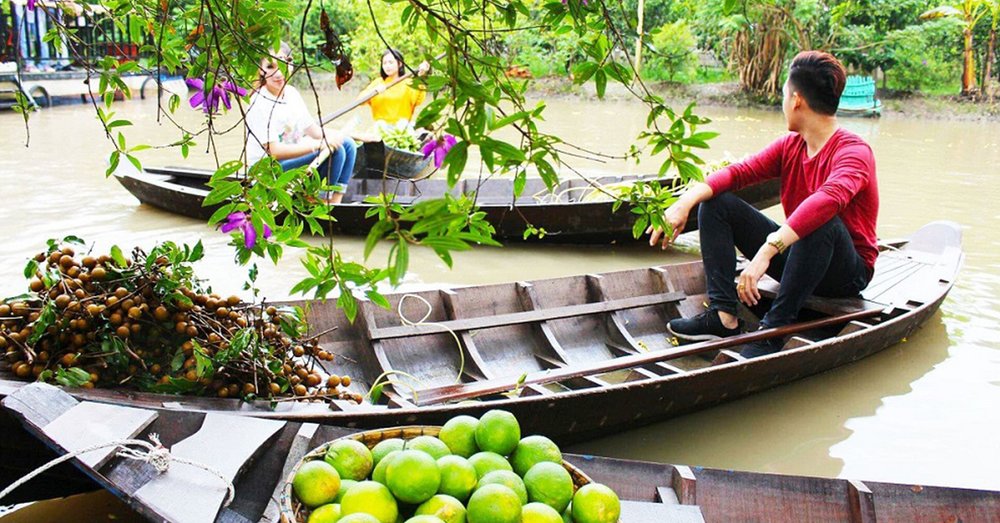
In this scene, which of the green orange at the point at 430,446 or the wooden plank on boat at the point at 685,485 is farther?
the wooden plank on boat at the point at 685,485

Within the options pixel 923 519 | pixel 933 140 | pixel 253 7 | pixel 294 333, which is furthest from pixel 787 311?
pixel 933 140

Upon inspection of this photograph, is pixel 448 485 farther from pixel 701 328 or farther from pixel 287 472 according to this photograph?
pixel 701 328

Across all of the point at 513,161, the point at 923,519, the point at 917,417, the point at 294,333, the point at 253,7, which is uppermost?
the point at 253,7

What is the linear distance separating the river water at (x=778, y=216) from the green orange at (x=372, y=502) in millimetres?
924

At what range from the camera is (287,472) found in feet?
6.72

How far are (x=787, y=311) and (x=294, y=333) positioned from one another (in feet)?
6.84

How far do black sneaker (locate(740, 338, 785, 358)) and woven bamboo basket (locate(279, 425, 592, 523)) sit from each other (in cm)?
195

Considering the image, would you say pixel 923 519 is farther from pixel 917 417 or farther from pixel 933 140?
pixel 933 140

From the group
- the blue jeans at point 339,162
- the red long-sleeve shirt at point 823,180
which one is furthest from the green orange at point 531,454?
the blue jeans at point 339,162

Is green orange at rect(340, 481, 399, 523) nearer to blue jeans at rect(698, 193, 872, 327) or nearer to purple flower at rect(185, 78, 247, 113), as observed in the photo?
purple flower at rect(185, 78, 247, 113)

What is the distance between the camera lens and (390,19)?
1625 centimetres

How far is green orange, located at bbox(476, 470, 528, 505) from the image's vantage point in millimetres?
1670

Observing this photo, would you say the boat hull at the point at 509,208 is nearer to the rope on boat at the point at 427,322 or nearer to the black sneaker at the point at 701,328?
the black sneaker at the point at 701,328

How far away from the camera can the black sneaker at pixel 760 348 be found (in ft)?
11.9
